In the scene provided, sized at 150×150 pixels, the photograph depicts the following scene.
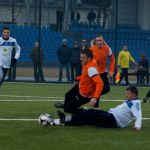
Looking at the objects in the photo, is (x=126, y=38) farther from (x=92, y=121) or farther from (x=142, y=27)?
(x=92, y=121)

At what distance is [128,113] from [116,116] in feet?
0.72

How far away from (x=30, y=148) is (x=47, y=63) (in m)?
28.9

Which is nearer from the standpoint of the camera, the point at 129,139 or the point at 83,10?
the point at 129,139

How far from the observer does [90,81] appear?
13742 mm

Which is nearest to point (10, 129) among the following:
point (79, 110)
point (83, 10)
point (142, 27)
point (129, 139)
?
point (79, 110)

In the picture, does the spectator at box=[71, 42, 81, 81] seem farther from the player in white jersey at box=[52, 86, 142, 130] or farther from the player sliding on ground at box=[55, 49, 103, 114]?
the player in white jersey at box=[52, 86, 142, 130]

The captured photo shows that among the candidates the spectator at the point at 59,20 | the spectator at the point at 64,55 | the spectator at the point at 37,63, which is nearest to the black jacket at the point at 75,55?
the spectator at the point at 64,55

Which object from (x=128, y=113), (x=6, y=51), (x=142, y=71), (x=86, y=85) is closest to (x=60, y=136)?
(x=128, y=113)

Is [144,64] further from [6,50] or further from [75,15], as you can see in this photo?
[75,15]

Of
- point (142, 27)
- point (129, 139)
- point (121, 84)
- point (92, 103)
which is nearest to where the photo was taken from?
point (129, 139)

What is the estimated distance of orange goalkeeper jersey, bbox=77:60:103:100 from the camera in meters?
13.4

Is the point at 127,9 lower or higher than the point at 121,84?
higher

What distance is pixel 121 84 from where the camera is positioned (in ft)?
104

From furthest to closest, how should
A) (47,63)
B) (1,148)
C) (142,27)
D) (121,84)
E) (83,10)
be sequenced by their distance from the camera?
(83,10), (142,27), (47,63), (121,84), (1,148)
